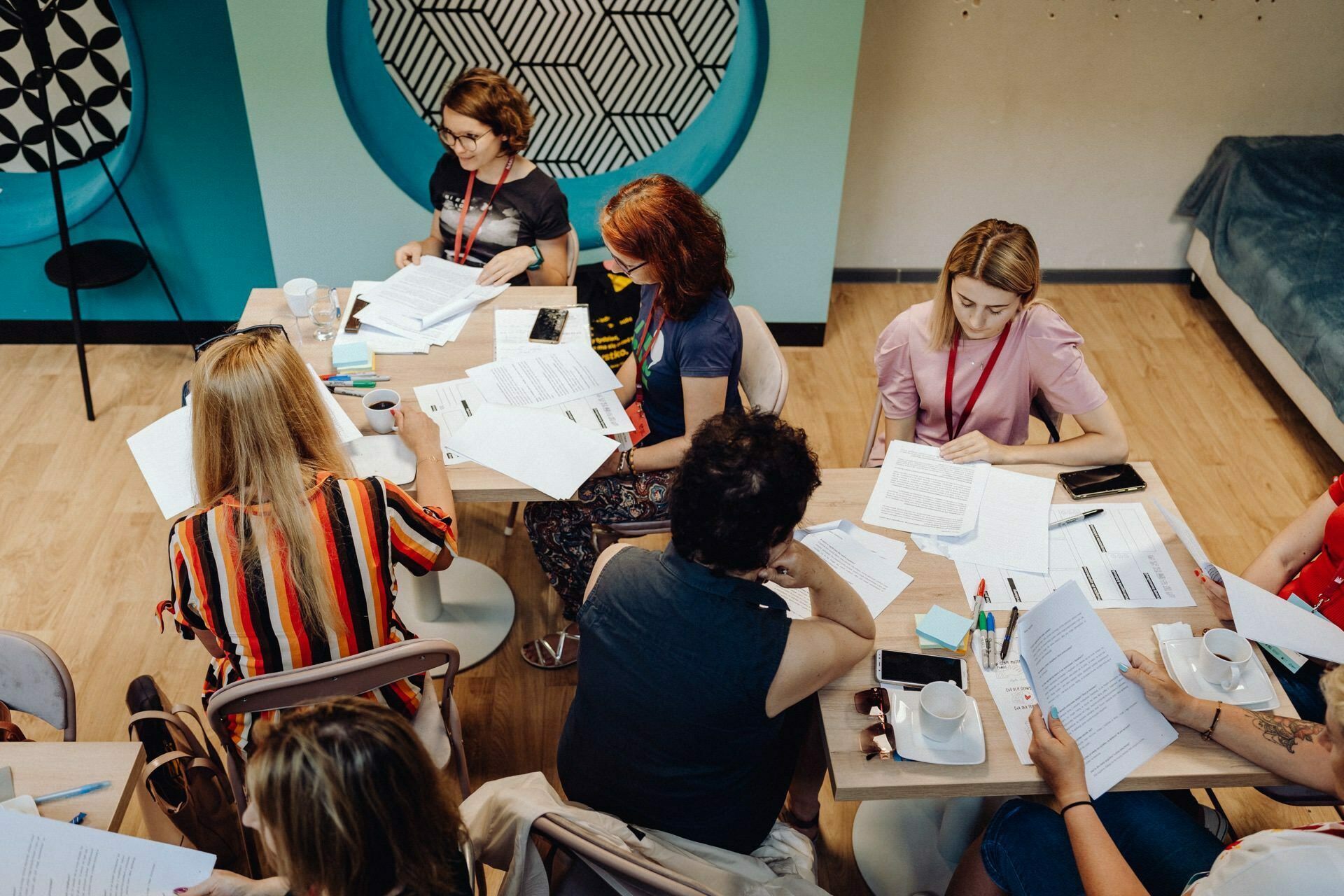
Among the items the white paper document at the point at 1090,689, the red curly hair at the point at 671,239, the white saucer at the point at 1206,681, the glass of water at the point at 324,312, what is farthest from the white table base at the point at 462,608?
the white saucer at the point at 1206,681

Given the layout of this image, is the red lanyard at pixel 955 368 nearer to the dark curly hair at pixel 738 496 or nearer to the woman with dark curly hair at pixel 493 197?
the dark curly hair at pixel 738 496

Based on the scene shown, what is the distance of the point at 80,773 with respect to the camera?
165 centimetres

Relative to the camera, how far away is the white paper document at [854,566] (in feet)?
6.42

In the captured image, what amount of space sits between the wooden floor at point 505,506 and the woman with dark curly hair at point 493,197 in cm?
84

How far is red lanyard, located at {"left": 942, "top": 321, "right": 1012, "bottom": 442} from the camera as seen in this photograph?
2471 mm

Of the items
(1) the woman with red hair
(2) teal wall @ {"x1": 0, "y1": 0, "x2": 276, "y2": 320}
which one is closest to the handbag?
(1) the woman with red hair

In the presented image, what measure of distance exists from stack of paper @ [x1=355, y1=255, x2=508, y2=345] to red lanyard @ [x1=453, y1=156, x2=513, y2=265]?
0.18 m

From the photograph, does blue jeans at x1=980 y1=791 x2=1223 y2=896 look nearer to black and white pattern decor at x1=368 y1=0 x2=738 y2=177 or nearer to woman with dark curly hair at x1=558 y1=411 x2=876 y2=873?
woman with dark curly hair at x1=558 y1=411 x2=876 y2=873

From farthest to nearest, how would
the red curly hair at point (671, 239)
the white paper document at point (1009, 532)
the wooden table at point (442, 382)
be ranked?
the wooden table at point (442, 382), the red curly hair at point (671, 239), the white paper document at point (1009, 532)

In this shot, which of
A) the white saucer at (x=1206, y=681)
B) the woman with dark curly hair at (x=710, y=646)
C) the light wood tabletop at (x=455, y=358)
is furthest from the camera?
the light wood tabletop at (x=455, y=358)

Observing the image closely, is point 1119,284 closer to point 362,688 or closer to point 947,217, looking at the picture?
point 947,217

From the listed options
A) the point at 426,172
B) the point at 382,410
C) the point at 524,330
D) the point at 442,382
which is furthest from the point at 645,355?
the point at 426,172

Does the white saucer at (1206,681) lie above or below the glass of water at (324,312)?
below

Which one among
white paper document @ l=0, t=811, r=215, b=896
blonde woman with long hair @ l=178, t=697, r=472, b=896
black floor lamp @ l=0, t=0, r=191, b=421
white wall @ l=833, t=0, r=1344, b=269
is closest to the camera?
blonde woman with long hair @ l=178, t=697, r=472, b=896
